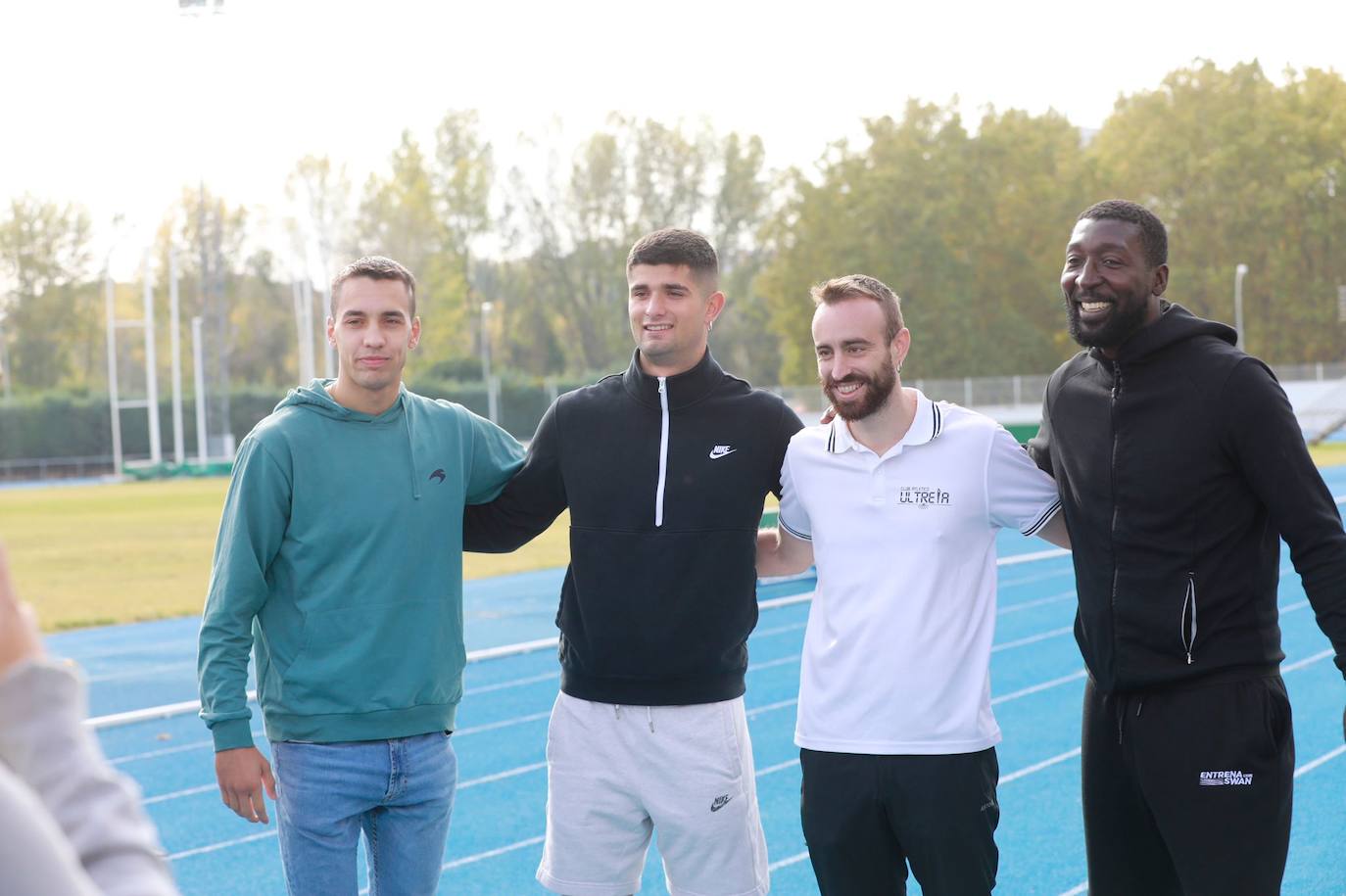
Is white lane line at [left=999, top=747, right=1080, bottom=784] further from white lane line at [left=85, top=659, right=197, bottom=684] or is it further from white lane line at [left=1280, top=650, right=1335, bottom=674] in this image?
white lane line at [left=85, top=659, right=197, bottom=684]

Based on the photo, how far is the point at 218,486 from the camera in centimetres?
3472

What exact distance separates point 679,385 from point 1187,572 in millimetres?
1358

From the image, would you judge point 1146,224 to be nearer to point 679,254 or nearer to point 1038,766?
point 679,254

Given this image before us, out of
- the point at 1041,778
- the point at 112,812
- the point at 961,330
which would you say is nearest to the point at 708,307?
the point at 112,812

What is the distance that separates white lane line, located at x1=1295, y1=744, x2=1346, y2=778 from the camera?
693 cm

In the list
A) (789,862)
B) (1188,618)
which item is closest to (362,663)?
(1188,618)

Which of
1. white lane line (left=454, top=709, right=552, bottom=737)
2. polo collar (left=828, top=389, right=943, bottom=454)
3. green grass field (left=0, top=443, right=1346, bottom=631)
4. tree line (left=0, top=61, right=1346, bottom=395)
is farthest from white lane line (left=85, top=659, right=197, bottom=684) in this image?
tree line (left=0, top=61, right=1346, bottom=395)

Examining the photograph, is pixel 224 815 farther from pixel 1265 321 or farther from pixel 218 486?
pixel 1265 321

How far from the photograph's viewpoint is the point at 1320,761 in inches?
279

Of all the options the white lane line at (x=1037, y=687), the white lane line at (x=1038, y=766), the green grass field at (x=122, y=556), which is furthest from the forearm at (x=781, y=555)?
the green grass field at (x=122, y=556)

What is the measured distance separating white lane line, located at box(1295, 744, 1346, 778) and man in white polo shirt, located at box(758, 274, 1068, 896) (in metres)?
4.01

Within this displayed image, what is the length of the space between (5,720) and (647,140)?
60854 millimetres

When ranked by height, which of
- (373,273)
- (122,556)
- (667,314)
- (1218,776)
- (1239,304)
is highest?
(1239,304)

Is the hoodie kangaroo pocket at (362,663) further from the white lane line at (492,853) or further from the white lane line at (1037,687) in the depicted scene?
the white lane line at (1037,687)
